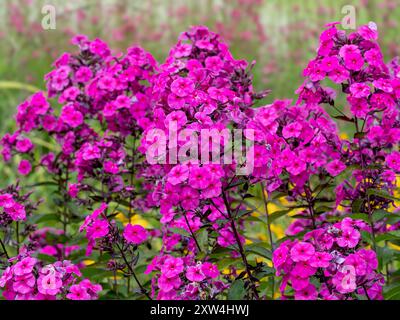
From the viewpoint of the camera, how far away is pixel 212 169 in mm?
2359

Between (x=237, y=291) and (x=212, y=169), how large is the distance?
1.74 ft

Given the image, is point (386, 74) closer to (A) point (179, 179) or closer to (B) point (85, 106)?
(A) point (179, 179)

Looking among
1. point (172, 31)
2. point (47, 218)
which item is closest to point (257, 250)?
point (47, 218)

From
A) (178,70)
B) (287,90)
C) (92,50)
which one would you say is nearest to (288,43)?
(287,90)

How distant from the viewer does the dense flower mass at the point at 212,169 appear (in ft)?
7.94

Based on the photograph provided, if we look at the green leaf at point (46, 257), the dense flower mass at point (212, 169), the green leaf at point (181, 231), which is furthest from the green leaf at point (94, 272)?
the green leaf at point (181, 231)

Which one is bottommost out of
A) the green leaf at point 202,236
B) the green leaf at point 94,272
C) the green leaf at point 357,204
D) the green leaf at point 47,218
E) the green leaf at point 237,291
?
the green leaf at point 237,291

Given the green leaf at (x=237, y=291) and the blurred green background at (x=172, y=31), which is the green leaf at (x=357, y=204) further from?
the blurred green background at (x=172, y=31)

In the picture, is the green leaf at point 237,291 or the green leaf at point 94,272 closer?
the green leaf at point 237,291

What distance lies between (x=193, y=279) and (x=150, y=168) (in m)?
0.89

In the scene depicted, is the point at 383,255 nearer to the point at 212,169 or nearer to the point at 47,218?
the point at 212,169

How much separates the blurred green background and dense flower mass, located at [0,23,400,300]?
4704mm

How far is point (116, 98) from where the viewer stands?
3.31 metres

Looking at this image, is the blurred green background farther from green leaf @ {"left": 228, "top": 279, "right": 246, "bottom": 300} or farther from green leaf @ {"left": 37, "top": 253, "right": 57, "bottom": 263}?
green leaf @ {"left": 228, "top": 279, "right": 246, "bottom": 300}
